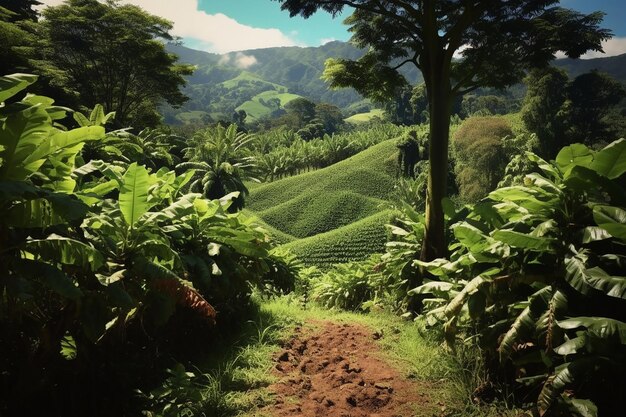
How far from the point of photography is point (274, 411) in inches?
132

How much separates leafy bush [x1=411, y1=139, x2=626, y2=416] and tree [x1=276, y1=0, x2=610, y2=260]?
8.77 ft

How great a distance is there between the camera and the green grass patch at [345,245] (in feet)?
108

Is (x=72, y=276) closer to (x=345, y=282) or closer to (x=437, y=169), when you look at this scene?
(x=437, y=169)

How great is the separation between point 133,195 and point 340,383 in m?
2.49

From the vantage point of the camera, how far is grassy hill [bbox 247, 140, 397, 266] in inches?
1345

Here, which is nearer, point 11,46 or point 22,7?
point 11,46

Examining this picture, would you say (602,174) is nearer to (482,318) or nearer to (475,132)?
(482,318)

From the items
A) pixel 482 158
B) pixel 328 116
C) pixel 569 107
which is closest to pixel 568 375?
pixel 569 107

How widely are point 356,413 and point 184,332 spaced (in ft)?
7.04

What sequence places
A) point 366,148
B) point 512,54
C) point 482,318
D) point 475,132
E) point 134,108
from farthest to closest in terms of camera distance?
point 366,148, point 475,132, point 134,108, point 512,54, point 482,318

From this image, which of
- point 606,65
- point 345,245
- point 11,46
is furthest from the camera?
point 606,65

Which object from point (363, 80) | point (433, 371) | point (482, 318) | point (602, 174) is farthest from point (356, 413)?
point (363, 80)

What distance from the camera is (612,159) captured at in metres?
3.11

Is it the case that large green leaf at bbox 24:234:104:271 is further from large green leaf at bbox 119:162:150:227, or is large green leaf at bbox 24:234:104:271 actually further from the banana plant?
the banana plant
